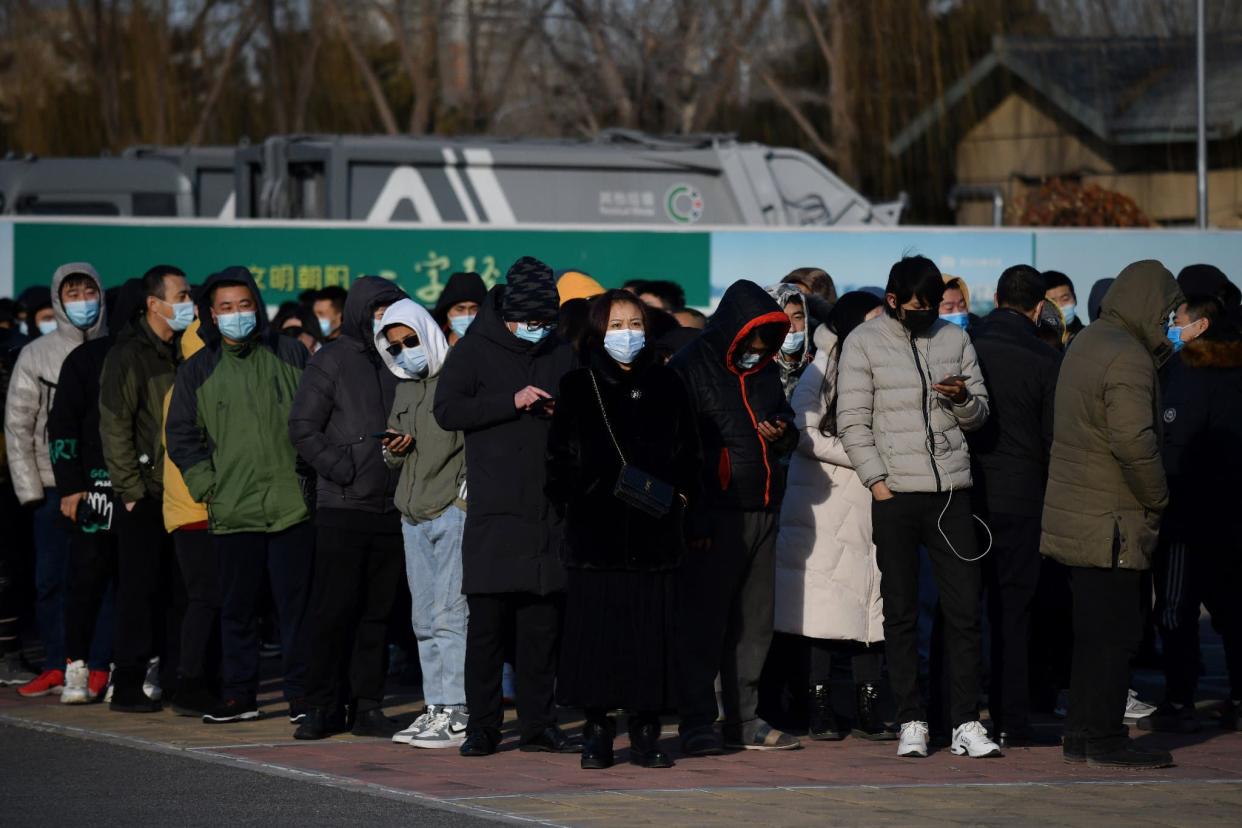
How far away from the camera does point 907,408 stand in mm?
8750

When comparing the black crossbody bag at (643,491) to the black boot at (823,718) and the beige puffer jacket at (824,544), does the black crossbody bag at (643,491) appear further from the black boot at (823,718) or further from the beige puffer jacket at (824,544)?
the black boot at (823,718)

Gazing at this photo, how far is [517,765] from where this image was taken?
8727 millimetres

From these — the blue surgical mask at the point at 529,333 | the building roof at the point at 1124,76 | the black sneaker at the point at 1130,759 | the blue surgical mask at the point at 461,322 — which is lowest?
the black sneaker at the point at 1130,759

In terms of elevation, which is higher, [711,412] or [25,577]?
[711,412]

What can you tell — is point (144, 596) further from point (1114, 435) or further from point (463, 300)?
point (1114, 435)

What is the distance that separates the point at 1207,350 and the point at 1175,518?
32.1 inches

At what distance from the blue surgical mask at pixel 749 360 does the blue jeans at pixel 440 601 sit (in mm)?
1414

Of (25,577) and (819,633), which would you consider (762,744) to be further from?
(25,577)

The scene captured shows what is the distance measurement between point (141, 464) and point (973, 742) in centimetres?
432

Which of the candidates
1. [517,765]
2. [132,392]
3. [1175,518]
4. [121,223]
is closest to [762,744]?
[517,765]

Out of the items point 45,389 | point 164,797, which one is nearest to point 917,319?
point 164,797

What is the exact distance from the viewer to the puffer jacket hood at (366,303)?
9.57m

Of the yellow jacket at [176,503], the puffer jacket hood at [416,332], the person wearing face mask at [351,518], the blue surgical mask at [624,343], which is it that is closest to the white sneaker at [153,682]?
the yellow jacket at [176,503]

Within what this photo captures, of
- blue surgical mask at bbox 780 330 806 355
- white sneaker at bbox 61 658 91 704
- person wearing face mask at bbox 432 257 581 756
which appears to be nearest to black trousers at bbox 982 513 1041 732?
blue surgical mask at bbox 780 330 806 355
